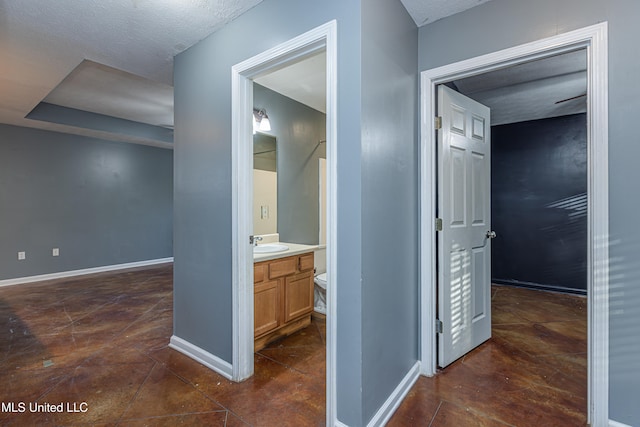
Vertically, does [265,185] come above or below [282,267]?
above

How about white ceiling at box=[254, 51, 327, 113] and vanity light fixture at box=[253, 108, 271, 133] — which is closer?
white ceiling at box=[254, 51, 327, 113]

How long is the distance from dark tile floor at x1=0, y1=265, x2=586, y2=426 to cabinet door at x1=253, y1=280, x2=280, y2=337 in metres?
0.19

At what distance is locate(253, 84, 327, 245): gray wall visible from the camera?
10.8 feet

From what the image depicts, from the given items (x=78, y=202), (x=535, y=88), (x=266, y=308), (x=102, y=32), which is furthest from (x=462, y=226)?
(x=78, y=202)

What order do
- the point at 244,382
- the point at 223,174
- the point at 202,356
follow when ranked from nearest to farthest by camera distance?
the point at 244,382 < the point at 223,174 < the point at 202,356

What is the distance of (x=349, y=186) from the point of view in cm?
147

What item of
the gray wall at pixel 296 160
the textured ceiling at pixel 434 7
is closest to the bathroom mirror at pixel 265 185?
the gray wall at pixel 296 160

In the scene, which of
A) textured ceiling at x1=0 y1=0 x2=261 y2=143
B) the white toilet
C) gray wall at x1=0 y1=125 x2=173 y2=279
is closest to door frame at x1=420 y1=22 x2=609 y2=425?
textured ceiling at x1=0 y1=0 x2=261 y2=143

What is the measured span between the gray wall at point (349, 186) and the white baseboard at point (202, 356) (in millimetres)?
53

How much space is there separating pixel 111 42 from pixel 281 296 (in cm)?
238

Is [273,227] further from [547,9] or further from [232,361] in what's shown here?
[547,9]

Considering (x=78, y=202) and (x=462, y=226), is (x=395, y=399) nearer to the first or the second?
(x=462, y=226)

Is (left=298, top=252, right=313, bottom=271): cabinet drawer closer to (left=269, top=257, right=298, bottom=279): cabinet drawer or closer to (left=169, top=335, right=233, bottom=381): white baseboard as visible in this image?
(left=269, top=257, right=298, bottom=279): cabinet drawer

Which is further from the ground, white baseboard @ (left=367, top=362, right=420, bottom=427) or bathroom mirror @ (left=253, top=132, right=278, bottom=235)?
bathroom mirror @ (left=253, top=132, right=278, bottom=235)
